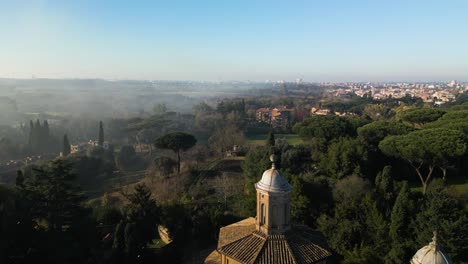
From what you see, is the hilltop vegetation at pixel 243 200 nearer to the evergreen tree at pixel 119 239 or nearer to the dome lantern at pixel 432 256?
the evergreen tree at pixel 119 239

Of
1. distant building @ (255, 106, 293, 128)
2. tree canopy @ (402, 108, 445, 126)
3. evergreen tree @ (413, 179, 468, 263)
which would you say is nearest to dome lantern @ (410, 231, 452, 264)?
evergreen tree @ (413, 179, 468, 263)

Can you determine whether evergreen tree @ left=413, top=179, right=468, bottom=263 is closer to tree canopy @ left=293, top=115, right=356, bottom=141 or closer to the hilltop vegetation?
the hilltop vegetation

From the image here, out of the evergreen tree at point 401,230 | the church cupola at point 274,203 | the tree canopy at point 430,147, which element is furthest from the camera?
the tree canopy at point 430,147

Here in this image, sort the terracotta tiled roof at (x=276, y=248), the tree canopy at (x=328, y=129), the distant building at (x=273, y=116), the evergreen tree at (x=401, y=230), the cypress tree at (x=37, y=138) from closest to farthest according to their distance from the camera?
1. the terracotta tiled roof at (x=276, y=248)
2. the evergreen tree at (x=401, y=230)
3. the tree canopy at (x=328, y=129)
4. the cypress tree at (x=37, y=138)
5. the distant building at (x=273, y=116)

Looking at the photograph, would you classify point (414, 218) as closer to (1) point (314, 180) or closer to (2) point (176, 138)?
(1) point (314, 180)

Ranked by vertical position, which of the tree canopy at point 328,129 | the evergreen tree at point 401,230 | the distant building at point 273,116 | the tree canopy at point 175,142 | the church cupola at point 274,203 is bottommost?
the distant building at point 273,116

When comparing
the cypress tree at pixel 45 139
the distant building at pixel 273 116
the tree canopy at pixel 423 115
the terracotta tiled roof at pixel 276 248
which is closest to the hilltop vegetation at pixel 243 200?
the tree canopy at pixel 423 115

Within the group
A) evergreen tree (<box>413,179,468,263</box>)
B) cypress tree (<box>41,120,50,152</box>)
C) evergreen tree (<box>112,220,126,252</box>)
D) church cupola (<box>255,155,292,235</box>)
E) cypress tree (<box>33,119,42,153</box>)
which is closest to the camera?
church cupola (<box>255,155,292,235</box>)

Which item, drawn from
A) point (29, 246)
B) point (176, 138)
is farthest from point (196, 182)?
point (29, 246)

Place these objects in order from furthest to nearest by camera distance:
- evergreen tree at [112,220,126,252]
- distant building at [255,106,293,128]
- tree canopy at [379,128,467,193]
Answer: distant building at [255,106,293,128], tree canopy at [379,128,467,193], evergreen tree at [112,220,126,252]
